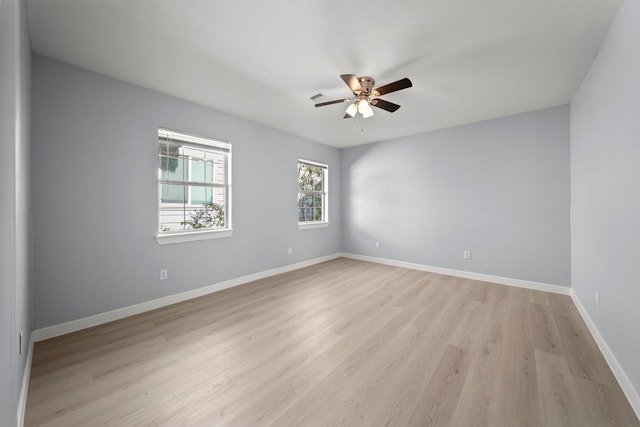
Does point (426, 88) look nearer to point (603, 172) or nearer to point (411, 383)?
point (603, 172)

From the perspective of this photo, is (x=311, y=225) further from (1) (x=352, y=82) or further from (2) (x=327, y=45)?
(2) (x=327, y=45)

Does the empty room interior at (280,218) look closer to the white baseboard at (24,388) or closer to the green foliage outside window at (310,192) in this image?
the white baseboard at (24,388)

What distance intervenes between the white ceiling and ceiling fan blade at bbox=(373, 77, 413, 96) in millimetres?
221

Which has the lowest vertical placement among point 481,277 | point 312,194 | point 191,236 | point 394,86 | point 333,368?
point 333,368

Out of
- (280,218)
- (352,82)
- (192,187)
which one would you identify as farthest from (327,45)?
(280,218)

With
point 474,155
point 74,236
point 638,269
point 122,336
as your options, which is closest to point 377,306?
point 638,269

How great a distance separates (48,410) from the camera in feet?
4.77

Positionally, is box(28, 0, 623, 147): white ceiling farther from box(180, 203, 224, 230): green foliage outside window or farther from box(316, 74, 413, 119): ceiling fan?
box(180, 203, 224, 230): green foliage outside window

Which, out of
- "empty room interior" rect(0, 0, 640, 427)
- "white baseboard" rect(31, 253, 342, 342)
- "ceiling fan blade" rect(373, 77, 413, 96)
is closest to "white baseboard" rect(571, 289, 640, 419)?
"empty room interior" rect(0, 0, 640, 427)

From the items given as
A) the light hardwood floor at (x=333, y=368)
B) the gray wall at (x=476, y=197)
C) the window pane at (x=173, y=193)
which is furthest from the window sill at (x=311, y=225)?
the window pane at (x=173, y=193)

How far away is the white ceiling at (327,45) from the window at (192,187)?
0.65 meters

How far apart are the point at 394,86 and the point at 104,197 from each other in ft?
10.2

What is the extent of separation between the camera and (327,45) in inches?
82.7

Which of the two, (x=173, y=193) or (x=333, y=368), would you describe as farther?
(x=173, y=193)
